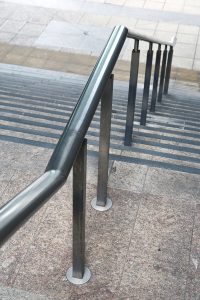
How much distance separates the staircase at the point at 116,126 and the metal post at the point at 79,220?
1.29 meters

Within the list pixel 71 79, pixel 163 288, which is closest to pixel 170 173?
pixel 163 288

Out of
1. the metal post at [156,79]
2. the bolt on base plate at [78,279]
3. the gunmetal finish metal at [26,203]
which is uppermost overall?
the gunmetal finish metal at [26,203]

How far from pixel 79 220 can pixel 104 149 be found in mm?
736

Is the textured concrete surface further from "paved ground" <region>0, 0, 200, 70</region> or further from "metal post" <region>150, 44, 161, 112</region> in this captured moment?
"paved ground" <region>0, 0, 200, 70</region>

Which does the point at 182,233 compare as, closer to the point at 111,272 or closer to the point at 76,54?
the point at 111,272

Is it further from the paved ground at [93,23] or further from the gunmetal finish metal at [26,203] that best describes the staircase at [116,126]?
the paved ground at [93,23]

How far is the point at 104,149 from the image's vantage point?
3.14 meters

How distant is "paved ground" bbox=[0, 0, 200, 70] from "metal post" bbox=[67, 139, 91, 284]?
768cm

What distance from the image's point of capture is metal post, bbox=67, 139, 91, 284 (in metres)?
2.30

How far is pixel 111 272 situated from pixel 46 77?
6354 mm

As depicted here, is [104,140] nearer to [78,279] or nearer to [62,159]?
[78,279]

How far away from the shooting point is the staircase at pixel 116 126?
405 cm

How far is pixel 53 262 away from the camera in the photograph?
9.48 feet

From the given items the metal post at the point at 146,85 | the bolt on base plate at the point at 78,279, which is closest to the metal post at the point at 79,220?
the bolt on base plate at the point at 78,279
